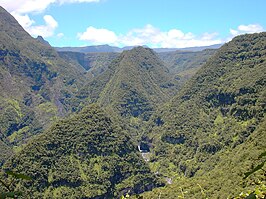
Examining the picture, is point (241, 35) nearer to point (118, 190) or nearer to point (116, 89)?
point (116, 89)

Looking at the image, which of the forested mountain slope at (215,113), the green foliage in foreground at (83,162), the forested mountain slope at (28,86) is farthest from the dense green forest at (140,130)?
the forested mountain slope at (28,86)

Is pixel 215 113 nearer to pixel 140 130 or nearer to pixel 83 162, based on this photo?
pixel 140 130

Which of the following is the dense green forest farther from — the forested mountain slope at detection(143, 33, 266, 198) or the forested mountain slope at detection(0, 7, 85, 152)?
the forested mountain slope at detection(0, 7, 85, 152)

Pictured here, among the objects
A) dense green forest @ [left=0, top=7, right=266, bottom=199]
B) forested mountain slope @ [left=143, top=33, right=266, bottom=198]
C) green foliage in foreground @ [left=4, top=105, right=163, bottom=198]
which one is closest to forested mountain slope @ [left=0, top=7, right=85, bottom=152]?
dense green forest @ [left=0, top=7, right=266, bottom=199]

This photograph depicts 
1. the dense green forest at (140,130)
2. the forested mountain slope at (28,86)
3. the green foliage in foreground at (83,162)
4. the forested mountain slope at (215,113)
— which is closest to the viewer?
the dense green forest at (140,130)

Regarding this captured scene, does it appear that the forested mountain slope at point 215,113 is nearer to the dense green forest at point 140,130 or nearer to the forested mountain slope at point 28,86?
the dense green forest at point 140,130

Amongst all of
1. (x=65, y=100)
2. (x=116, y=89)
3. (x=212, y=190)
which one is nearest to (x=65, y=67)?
(x=65, y=100)
